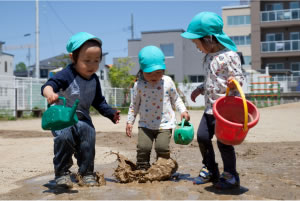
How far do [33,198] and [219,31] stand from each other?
2122 millimetres

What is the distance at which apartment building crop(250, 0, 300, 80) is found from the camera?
3256 centimetres

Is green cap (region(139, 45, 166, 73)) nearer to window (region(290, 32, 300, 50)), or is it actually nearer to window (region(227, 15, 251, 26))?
window (region(290, 32, 300, 50))

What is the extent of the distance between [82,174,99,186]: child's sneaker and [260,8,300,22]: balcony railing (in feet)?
109

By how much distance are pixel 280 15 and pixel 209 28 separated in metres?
33.0

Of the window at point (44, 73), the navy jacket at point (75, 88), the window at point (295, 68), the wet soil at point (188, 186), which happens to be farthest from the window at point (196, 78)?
the navy jacket at point (75, 88)

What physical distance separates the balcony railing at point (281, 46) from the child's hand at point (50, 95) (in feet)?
106

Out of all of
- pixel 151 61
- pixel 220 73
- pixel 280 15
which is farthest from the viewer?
pixel 280 15

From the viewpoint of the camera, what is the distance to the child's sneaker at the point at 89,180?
324cm

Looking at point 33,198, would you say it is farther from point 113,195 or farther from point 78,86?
point 78,86

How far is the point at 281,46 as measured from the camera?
32.6 metres

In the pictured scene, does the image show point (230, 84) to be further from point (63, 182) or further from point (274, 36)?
point (274, 36)

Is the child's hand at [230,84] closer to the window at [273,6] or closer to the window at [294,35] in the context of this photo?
the window at [294,35]

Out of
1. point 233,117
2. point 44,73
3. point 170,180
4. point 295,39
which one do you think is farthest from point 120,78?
point 44,73

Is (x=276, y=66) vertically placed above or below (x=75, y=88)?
above
